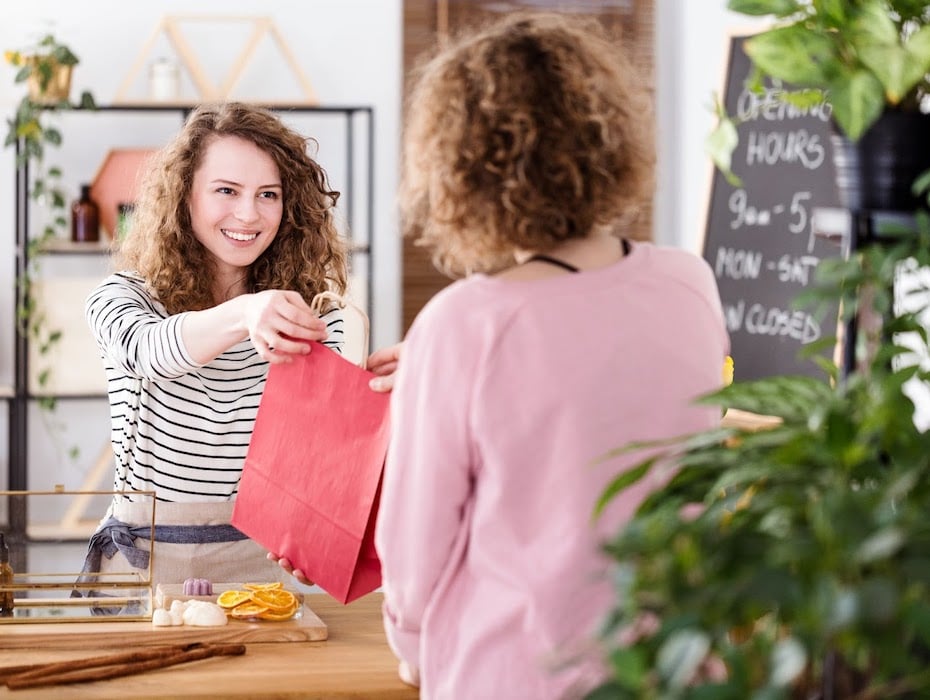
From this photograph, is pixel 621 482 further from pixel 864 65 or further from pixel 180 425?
pixel 180 425

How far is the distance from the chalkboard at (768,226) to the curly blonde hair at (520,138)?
80.0 inches

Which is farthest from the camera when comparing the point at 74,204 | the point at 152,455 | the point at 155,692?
the point at 74,204

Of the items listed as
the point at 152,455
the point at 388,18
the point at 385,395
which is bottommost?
the point at 152,455

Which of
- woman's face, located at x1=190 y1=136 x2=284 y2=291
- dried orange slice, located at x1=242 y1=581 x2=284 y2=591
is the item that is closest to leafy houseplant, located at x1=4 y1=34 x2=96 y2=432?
woman's face, located at x1=190 y1=136 x2=284 y2=291

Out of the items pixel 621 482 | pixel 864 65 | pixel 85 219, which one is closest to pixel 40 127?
pixel 85 219

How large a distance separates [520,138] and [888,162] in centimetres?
44

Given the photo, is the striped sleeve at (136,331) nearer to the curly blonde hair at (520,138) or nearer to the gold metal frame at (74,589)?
the gold metal frame at (74,589)

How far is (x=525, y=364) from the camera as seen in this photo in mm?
1255

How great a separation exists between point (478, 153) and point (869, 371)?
457 mm

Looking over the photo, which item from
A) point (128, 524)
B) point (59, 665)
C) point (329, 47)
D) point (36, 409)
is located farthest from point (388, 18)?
point (59, 665)

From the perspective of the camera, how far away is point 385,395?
1.77 m

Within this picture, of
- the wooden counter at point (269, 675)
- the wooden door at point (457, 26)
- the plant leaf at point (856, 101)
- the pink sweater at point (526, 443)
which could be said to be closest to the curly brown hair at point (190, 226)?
the wooden counter at point (269, 675)

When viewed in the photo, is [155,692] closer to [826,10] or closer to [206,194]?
[206,194]

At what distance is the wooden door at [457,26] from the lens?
4.79m
